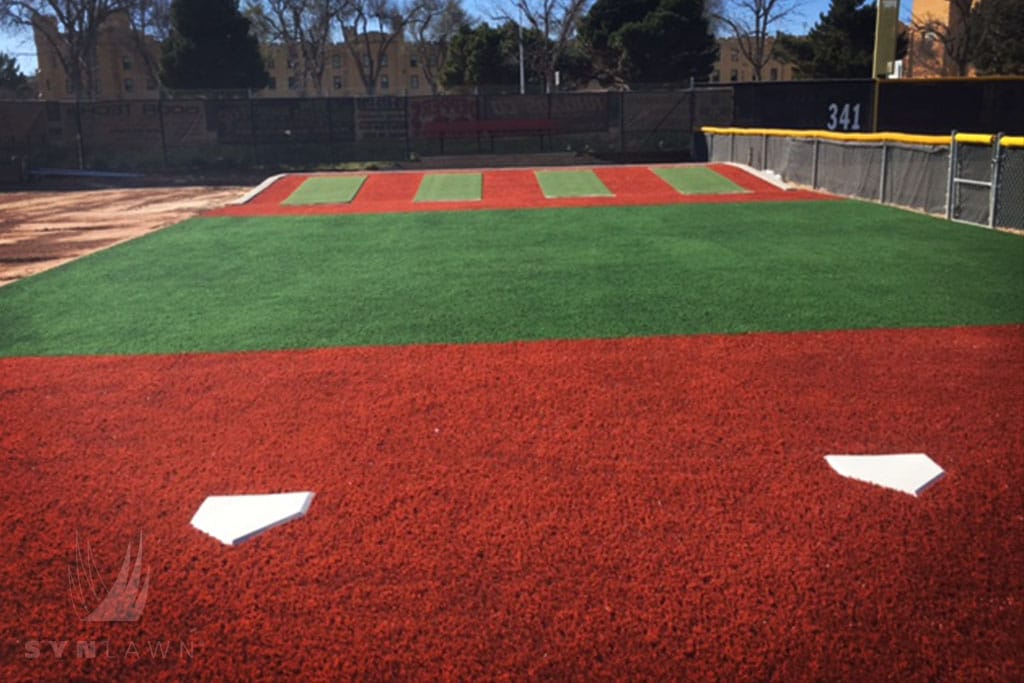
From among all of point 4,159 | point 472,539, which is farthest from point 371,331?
point 4,159

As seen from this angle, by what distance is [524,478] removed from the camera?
15.1 ft

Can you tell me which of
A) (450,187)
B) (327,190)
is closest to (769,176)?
(450,187)

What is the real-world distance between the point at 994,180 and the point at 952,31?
168ft

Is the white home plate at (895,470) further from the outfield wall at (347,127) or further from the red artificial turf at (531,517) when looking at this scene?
the outfield wall at (347,127)

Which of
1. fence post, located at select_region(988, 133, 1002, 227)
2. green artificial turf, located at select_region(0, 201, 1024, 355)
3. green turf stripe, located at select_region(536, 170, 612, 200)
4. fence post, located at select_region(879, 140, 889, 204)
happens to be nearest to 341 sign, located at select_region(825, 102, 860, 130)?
green turf stripe, located at select_region(536, 170, 612, 200)

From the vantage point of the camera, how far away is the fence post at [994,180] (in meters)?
12.6

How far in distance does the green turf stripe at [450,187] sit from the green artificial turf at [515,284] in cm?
494

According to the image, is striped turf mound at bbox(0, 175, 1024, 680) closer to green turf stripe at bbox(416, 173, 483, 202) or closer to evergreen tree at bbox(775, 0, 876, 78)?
green turf stripe at bbox(416, 173, 483, 202)

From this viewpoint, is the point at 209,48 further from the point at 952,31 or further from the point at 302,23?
the point at 952,31

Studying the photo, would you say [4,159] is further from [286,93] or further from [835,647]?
[286,93]

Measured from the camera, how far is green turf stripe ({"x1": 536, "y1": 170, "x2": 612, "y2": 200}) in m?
20.2

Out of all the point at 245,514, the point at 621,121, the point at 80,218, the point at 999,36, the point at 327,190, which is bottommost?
the point at 245,514

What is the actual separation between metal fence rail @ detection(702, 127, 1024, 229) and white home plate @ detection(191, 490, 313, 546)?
12.2 meters

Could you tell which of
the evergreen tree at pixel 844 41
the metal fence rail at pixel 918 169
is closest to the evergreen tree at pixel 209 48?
the evergreen tree at pixel 844 41
